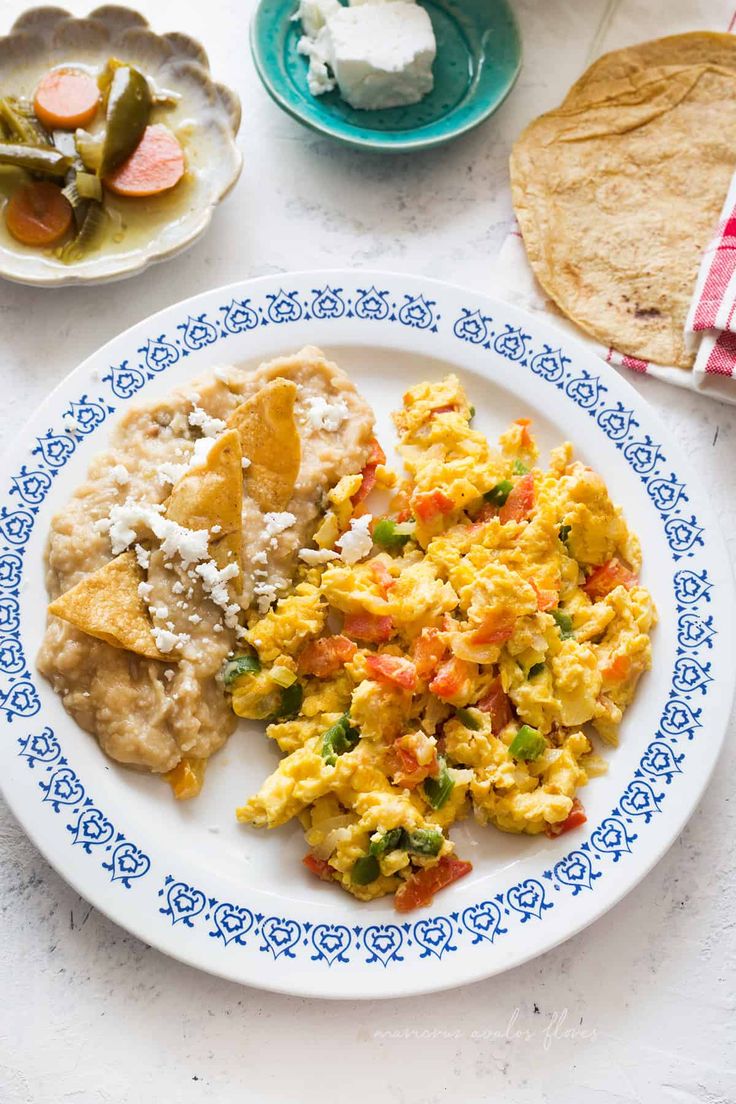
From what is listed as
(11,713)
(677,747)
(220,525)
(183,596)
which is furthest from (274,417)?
(677,747)

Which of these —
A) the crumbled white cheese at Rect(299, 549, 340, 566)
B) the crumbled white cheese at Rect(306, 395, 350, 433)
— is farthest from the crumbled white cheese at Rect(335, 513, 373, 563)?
the crumbled white cheese at Rect(306, 395, 350, 433)

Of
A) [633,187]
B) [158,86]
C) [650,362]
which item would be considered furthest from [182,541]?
[633,187]

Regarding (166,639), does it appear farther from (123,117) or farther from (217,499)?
(123,117)

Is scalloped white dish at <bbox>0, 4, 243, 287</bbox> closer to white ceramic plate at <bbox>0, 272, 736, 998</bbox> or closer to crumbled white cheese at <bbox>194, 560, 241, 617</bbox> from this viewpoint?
white ceramic plate at <bbox>0, 272, 736, 998</bbox>

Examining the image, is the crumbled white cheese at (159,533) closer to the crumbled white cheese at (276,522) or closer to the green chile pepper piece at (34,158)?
the crumbled white cheese at (276,522)

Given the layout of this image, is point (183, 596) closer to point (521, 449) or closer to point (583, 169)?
point (521, 449)

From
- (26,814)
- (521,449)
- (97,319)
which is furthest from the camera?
(97,319)
